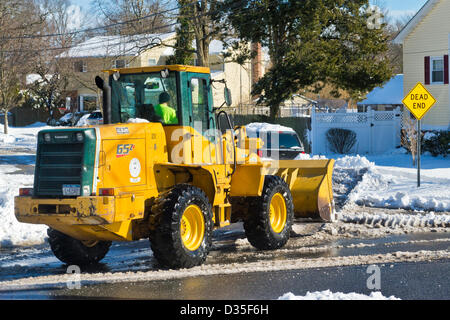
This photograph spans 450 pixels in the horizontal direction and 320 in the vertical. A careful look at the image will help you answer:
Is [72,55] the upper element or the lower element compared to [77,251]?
upper

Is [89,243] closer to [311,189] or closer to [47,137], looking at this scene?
[47,137]

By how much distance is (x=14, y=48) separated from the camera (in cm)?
4409

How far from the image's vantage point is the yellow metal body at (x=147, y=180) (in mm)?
8641

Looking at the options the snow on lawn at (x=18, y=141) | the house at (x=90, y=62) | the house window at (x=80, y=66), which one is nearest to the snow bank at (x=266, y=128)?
the snow on lawn at (x=18, y=141)

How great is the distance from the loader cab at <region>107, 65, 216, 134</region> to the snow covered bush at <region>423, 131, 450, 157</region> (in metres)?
20.3

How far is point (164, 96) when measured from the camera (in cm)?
984

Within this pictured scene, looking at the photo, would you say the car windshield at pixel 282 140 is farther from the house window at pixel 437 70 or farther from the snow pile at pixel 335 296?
the snow pile at pixel 335 296

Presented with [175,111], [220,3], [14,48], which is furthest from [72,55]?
[175,111]

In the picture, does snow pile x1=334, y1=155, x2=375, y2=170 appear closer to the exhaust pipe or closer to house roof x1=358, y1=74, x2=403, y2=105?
the exhaust pipe

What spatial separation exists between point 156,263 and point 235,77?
56.8 metres

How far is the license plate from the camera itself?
8.60m

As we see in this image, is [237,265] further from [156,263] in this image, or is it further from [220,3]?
[220,3]

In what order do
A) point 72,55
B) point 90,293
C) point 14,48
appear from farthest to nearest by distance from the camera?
1. point 72,55
2. point 14,48
3. point 90,293

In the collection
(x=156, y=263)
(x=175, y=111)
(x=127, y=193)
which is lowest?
(x=156, y=263)
